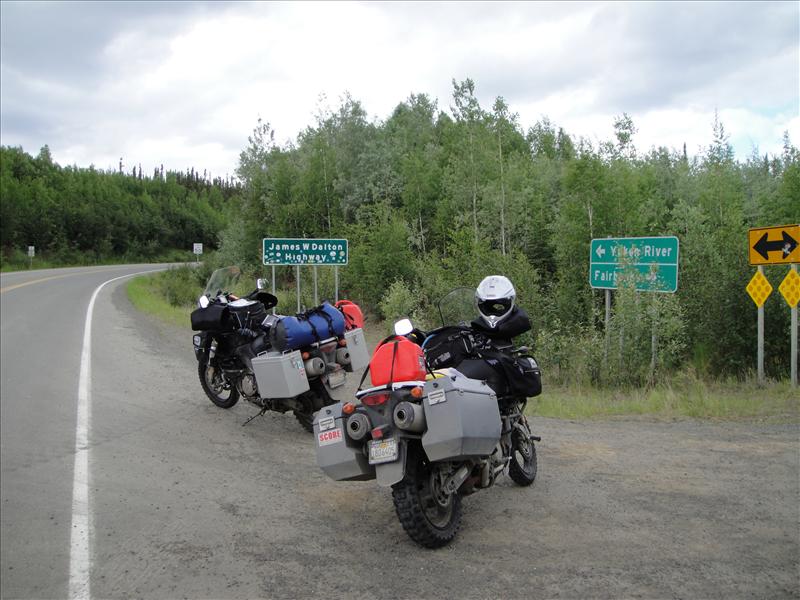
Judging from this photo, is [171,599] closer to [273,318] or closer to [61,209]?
[273,318]

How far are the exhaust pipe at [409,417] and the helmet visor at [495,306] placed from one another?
1.30 m

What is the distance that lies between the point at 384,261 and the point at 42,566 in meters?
17.9

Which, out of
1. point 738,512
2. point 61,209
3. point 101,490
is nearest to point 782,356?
point 738,512

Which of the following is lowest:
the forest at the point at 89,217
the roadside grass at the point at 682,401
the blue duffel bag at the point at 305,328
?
the roadside grass at the point at 682,401

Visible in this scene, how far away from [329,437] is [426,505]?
0.80 meters

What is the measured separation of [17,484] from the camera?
6.36 m

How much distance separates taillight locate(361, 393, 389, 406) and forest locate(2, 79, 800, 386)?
7.97m

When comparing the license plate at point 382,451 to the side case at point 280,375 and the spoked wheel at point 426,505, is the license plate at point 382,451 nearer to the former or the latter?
the spoked wheel at point 426,505

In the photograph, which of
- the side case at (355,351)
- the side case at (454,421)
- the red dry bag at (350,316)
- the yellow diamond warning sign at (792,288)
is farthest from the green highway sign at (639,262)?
the side case at (454,421)

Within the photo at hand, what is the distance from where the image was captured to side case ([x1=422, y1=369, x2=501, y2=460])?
4531 millimetres

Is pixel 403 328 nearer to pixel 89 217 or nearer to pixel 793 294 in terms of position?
pixel 793 294

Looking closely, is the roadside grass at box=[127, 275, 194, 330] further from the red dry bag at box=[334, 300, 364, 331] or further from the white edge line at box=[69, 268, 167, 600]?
the red dry bag at box=[334, 300, 364, 331]

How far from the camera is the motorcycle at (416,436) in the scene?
15.0ft

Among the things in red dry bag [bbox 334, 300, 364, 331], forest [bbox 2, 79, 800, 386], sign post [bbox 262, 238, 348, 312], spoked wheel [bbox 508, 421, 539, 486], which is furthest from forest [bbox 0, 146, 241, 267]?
spoked wheel [bbox 508, 421, 539, 486]
